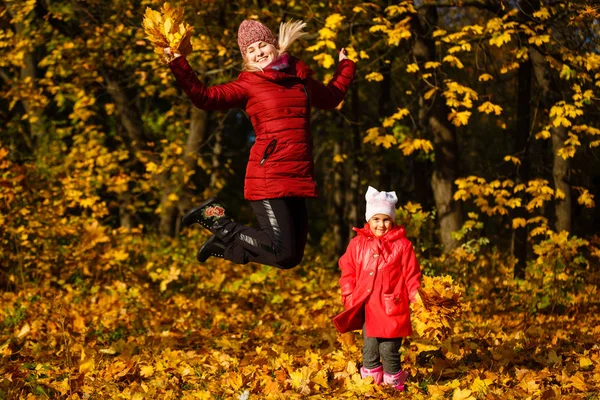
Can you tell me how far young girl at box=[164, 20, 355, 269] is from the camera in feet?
17.4

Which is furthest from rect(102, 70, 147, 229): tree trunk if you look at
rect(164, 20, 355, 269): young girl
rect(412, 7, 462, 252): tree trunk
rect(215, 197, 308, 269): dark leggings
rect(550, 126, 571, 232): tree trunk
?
rect(164, 20, 355, 269): young girl

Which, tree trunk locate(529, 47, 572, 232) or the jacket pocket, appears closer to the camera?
the jacket pocket

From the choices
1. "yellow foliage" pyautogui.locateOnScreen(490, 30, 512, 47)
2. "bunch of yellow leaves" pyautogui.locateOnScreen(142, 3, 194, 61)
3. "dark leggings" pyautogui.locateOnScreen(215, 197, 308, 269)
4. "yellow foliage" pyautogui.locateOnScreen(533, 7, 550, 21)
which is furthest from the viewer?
"yellow foliage" pyautogui.locateOnScreen(533, 7, 550, 21)

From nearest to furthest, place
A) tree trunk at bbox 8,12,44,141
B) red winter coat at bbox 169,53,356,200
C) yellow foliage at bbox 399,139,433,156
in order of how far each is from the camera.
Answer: red winter coat at bbox 169,53,356,200
yellow foliage at bbox 399,139,433,156
tree trunk at bbox 8,12,44,141

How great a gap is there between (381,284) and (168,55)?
208 centimetres

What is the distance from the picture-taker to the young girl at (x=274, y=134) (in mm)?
5316

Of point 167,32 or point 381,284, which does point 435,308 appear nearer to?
point 381,284

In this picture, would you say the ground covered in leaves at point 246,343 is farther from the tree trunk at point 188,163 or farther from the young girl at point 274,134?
the tree trunk at point 188,163

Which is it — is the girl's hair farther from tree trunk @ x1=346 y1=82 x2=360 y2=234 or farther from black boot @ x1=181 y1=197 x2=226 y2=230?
tree trunk @ x1=346 y1=82 x2=360 y2=234

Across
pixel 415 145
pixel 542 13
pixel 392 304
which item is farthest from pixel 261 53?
pixel 542 13

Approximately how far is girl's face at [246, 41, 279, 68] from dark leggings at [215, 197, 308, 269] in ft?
3.07

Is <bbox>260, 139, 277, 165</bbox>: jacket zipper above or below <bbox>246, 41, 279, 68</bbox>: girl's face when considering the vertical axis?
below

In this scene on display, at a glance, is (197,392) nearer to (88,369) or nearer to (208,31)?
(88,369)

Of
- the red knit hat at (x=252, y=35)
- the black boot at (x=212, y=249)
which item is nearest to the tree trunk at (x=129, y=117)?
the black boot at (x=212, y=249)
